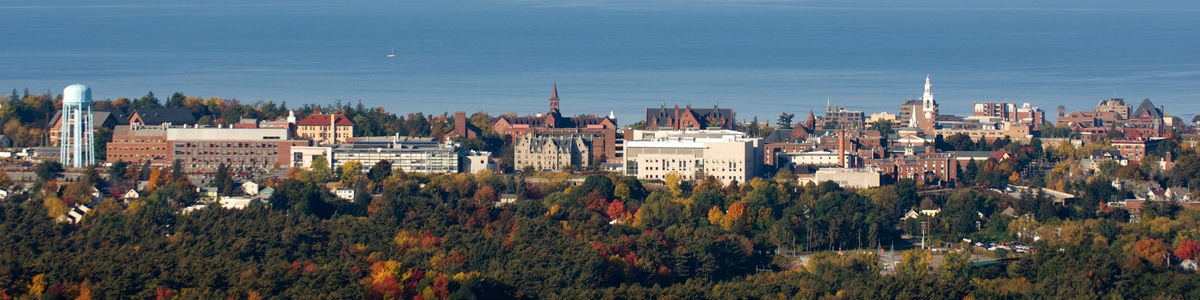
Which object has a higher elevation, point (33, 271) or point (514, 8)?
point (514, 8)

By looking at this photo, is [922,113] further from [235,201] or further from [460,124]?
[235,201]


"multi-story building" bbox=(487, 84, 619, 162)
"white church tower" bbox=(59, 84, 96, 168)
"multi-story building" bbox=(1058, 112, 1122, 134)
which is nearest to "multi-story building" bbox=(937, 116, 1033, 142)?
"multi-story building" bbox=(1058, 112, 1122, 134)

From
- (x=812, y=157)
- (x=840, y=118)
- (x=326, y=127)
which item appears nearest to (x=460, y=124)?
(x=326, y=127)

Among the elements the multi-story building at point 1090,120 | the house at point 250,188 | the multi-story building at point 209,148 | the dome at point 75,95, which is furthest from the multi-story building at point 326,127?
the multi-story building at point 1090,120

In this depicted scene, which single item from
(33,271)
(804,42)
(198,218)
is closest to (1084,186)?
(198,218)

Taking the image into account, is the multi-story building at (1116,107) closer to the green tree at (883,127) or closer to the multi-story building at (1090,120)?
the multi-story building at (1090,120)

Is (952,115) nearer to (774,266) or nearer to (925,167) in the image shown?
(925,167)

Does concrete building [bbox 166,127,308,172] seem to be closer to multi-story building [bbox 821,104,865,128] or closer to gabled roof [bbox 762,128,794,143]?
gabled roof [bbox 762,128,794,143]
